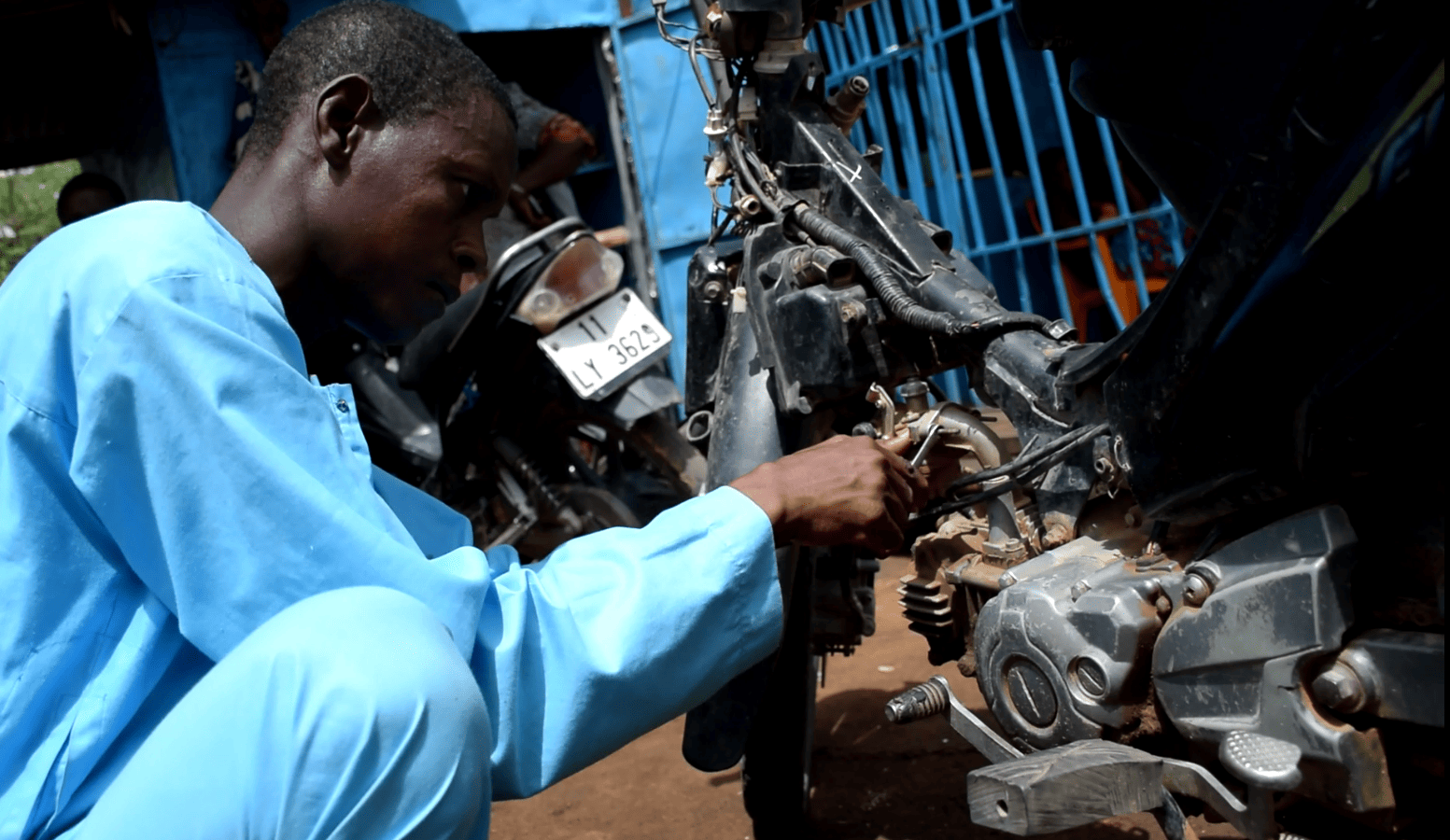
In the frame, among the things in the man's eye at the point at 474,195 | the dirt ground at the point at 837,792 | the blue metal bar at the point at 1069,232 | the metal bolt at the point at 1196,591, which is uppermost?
the man's eye at the point at 474,195

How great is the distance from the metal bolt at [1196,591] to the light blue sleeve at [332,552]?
1.58 feet

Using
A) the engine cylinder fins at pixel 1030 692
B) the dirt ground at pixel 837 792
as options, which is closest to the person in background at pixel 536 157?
the dirt ground at pixel 837 792

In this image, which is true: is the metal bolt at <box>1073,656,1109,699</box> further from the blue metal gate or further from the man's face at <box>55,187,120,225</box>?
the man's face at <box>55,187,120,225</box>

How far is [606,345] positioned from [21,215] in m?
12.1

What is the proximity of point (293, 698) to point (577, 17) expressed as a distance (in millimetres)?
4970

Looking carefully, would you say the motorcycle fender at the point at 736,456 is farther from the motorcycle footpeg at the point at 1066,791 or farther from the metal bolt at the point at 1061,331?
the motorcycle footpeg at the point at 1066,791

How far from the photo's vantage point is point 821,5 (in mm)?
2348

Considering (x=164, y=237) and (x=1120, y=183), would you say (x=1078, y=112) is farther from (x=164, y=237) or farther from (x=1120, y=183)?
(x=164, y=237)

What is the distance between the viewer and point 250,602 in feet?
3.63

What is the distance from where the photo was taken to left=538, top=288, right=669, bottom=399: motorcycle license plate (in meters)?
3.45

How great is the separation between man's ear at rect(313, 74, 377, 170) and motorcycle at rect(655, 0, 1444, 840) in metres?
0.79

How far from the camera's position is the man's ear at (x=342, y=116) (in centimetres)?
148

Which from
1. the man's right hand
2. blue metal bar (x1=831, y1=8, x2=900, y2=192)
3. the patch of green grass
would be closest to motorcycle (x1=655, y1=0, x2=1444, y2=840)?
the man's right hand

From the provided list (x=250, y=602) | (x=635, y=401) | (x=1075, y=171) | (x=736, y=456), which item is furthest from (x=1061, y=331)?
(x=1075, y=171)
